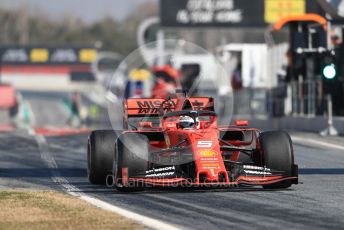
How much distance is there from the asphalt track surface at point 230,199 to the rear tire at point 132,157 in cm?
27

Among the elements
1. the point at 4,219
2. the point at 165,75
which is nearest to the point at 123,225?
the point at 4,219

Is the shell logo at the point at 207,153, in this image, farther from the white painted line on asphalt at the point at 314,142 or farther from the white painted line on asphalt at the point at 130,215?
the white painted line on asphalt at the point at 314,142

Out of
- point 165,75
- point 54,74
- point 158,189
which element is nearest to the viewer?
point 158,189

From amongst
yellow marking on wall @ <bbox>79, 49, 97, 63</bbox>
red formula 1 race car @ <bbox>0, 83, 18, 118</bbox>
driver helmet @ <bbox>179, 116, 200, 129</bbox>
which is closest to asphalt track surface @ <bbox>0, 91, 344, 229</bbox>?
driver helmet @ <bbox>179, 116, 200, 129</bbox>

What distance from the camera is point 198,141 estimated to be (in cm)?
1512

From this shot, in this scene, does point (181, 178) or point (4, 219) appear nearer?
point (4, 219)

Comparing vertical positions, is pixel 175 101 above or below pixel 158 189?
above

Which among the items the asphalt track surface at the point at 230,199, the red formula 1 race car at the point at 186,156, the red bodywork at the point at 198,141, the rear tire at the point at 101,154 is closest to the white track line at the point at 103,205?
the asphalt track surface at the point at 230,199

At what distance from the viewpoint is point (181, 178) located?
14.9 metres

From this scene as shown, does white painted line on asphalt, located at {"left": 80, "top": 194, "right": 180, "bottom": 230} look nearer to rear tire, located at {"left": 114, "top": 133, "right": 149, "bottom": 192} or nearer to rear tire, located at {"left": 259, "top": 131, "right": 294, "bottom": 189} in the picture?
rear tire, located at {"left": 114, "top": 133, "right": 149, "bottom": 192}

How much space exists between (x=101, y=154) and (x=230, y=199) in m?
2.56

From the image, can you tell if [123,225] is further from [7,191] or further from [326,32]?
[326,32]

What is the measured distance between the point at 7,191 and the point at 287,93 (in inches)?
917

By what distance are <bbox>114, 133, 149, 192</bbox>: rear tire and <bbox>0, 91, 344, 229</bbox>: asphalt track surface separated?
0.27 meters
